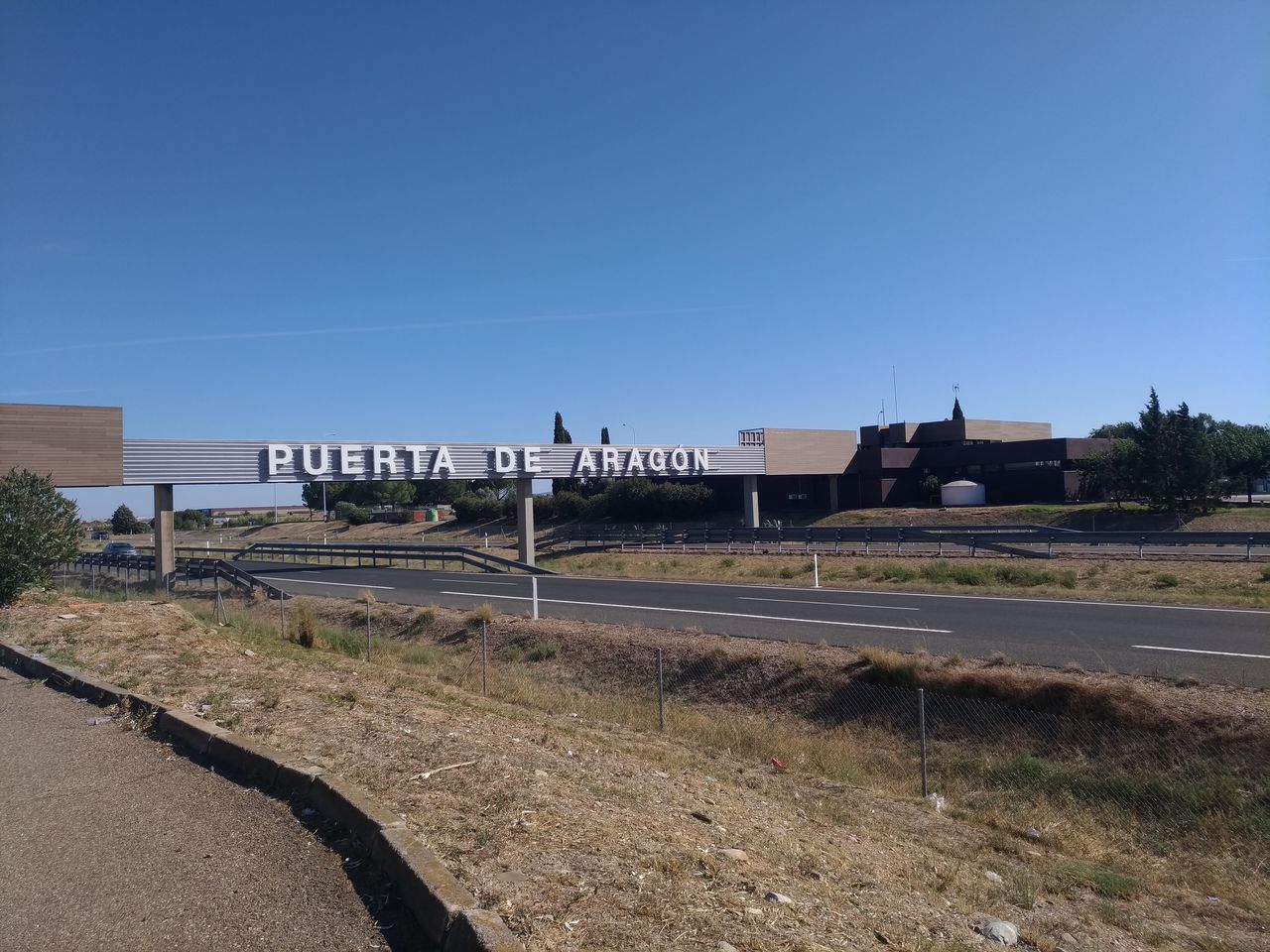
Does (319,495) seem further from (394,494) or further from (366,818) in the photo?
(366,818)

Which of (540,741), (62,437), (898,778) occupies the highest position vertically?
(62,437)

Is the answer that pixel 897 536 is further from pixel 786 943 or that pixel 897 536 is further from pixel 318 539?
pixel 318 539

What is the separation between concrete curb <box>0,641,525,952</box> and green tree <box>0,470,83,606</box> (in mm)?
11721

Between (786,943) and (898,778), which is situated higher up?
(786,943)

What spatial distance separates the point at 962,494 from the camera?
59812 millimetres

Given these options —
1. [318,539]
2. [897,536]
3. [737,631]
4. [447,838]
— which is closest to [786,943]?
[447,838]

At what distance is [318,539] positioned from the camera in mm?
78750

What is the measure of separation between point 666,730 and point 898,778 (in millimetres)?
3426

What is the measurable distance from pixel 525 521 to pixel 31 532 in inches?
917

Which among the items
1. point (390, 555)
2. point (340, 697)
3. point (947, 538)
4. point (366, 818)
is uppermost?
point (947, 538)

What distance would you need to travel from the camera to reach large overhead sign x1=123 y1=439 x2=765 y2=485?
33.4 metres

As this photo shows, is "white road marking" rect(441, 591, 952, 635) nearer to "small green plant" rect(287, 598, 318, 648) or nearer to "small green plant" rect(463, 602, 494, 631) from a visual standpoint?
"small green plant" rect(463, 602, 494, 631)

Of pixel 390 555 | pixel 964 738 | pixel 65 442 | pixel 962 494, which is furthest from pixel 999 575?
pixel 962 494

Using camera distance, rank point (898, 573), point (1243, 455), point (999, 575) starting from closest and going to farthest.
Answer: point (999, 575) < point (898, 573) < point (1243, 455)
